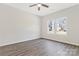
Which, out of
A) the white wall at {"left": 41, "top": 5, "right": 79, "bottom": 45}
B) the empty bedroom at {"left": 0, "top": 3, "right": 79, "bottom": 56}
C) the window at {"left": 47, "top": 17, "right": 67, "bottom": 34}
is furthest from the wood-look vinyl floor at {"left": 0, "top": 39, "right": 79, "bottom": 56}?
the window at {"left": 47, "top": 17, "right": 67, "bottom": 34}

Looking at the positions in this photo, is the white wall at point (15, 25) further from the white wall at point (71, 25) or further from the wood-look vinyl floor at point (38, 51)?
the white wall at point (71, 25)

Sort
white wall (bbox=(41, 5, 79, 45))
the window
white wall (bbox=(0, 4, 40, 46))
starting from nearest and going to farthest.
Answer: white wall (bbox=(0, 4, 40, 46)) < white wall (bbox=(41, 5, 79, 45)) < the window

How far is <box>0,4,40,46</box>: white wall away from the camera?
12.4 feet

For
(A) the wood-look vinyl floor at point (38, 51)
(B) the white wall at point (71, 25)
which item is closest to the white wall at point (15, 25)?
(A) the wood-look vinyl floor at point (38, 51)

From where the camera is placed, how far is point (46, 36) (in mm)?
6211

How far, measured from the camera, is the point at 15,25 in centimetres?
437

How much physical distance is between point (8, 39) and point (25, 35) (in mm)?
1318

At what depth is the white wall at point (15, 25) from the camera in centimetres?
378

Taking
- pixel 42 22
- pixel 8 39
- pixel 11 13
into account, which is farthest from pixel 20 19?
pixel 42 22

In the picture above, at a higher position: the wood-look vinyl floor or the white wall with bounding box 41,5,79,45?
the white wall with bounding box 41,5,79,45

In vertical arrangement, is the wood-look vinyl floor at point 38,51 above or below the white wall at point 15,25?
below

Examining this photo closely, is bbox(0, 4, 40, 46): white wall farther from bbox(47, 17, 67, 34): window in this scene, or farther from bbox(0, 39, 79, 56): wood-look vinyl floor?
bbox(47, 17, 67, 34): window

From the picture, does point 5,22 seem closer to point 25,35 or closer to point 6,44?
point 6,44

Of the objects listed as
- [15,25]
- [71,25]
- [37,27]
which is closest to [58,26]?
[71,25]
